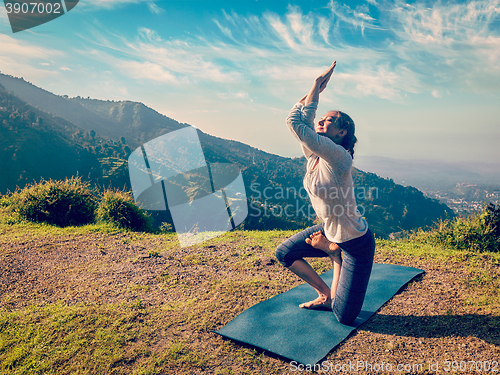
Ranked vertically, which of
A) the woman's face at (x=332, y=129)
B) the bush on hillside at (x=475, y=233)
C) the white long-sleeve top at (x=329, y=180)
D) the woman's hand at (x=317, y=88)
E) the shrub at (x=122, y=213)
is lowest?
the bush on hillside at (x=475, y=233)

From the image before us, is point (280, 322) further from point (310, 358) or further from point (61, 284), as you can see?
point (61, 284)

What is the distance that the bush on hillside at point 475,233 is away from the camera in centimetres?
584

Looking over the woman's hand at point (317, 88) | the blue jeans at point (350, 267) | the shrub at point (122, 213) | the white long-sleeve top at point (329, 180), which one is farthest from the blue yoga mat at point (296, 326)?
the shrub at point (122, 213)

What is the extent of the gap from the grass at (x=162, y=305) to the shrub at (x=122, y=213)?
1.86 m

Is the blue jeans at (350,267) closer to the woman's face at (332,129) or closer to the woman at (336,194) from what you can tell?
the woman at (336,194)

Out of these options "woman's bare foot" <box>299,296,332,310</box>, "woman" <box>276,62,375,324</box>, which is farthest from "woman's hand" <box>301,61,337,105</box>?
"woman's bare foot" <box>299,296,332,310</box>

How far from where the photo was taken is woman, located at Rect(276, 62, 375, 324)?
7.47 ft

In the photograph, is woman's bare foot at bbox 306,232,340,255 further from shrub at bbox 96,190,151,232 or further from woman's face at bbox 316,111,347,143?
shrub at bbox 96,190,151,232

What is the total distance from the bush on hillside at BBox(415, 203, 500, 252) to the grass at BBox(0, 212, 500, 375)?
1.29m

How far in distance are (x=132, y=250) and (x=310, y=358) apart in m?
4.58

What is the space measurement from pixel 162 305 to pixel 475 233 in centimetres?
638

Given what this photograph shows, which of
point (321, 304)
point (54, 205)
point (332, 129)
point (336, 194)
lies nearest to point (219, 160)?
point (54, 205)

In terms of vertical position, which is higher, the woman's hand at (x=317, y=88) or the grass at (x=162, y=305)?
the woman's hand at (x=317, y=88)

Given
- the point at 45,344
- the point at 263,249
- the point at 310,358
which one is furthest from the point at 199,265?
the point at 310,358
